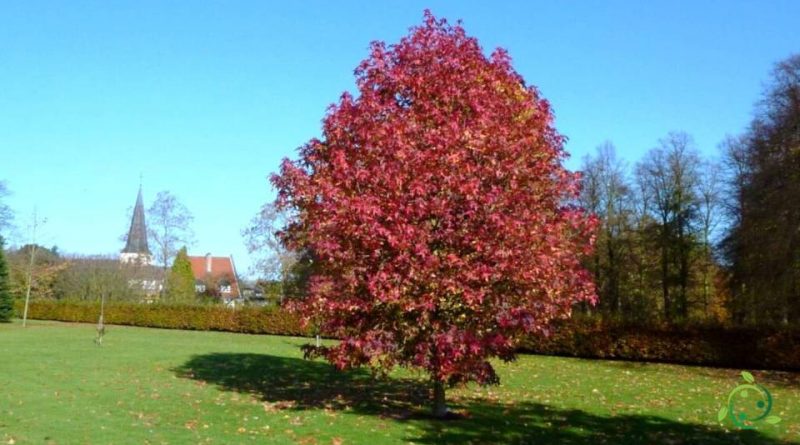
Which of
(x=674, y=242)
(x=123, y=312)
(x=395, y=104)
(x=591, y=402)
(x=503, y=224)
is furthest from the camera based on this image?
(x=123, y=312)

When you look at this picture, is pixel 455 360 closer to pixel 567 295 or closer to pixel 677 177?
pixel 567 295

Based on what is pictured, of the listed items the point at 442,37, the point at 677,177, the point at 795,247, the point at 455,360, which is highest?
the point at 677,177

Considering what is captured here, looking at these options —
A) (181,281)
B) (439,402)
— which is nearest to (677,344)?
(439,402)

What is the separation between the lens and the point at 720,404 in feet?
46.3

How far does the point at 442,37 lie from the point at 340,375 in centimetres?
961

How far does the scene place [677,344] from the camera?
82.8 ft

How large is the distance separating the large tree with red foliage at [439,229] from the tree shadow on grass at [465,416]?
0.84m

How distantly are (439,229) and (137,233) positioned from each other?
73.8 meters

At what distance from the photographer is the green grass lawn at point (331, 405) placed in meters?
9.82

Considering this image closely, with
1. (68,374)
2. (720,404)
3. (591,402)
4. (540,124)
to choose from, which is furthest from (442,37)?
(68,374)

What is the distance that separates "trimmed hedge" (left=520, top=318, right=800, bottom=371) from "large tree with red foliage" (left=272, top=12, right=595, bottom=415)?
12362 millimetres

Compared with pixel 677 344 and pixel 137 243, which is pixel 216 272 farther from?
pixel 677 344

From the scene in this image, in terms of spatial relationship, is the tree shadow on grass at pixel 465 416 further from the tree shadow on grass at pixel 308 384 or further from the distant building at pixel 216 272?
the distant building at pixel 216 272

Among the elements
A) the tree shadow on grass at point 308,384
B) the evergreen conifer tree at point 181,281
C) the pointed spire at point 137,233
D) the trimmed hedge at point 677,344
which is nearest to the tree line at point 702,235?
the trimmed hedge at point 677,344
